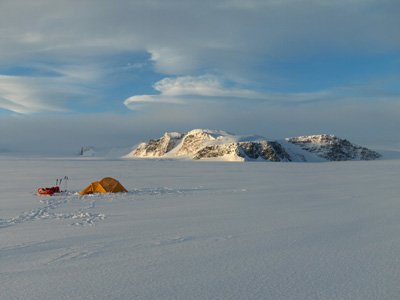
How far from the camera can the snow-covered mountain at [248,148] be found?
88.4 m

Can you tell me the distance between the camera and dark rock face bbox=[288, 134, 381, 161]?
10575 centimetres

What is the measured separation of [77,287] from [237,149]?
8025 centimetres

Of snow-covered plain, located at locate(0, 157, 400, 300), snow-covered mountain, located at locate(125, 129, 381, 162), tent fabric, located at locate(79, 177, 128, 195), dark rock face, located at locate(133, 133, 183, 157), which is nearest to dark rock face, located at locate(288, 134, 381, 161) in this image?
snow-covered mountain, located at locate(125, 129, 381, 162)

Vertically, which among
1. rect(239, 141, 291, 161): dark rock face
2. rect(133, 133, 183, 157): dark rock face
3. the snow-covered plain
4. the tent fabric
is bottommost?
the snow-covered plain

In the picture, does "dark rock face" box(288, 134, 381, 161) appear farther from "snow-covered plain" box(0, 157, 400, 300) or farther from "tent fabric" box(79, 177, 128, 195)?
"snow-covered plain" box(0, 157, 400, 300)

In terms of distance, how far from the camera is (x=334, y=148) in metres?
108

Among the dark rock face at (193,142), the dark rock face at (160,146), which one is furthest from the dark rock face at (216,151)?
the dark rock face at (160,146)

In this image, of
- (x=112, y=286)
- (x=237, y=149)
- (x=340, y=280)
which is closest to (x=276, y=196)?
(x=340, y=280)

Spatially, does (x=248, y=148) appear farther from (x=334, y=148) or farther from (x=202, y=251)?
(x=202, y=251)

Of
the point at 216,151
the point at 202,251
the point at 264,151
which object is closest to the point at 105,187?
the point at 202,251

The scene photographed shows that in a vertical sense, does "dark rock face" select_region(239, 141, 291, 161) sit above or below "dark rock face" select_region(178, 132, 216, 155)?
below

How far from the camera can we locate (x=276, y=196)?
17.2m

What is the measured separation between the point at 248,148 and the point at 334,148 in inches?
1228

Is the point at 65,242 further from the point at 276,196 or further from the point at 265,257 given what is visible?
the point at 276,196
